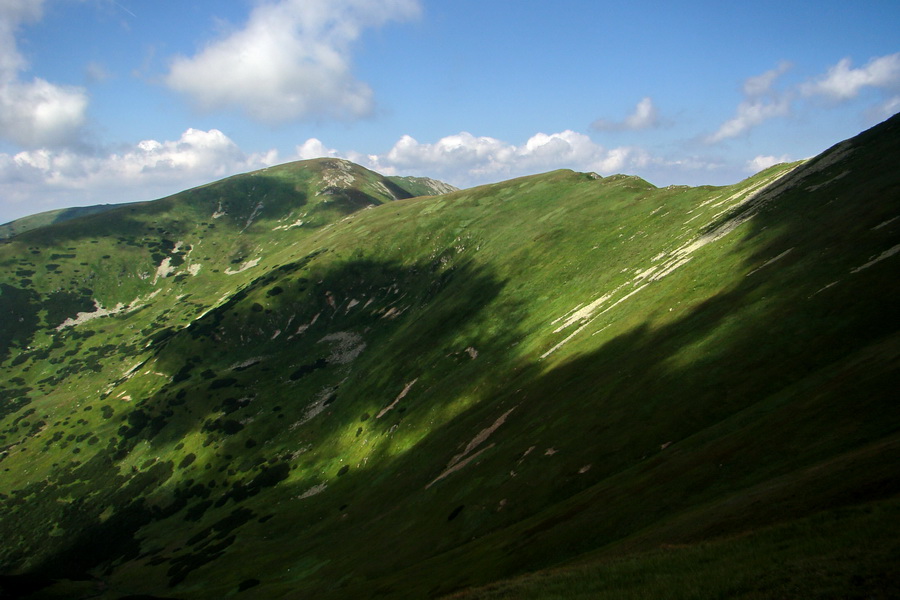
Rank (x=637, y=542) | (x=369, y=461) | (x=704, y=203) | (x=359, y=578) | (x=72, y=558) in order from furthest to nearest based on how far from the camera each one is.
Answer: (x=704, y=203) → (x=72, y=558) → (x=369, y=461) → (x=359, y=578) → (x=637, y=542)

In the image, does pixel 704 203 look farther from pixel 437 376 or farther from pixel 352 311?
pixel 352 311

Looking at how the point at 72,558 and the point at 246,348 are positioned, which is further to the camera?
the point at 246,348

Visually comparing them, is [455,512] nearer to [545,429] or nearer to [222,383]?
[545,429]

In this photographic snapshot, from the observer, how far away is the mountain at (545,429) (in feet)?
92.5

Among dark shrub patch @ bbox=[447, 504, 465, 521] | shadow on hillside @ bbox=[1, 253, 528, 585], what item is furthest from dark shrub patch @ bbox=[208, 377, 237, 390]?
dark shrub patch @ bbox=[447, 504, 465, 521]

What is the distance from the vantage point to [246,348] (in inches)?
7456

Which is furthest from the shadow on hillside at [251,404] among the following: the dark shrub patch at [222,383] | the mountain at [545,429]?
the mountain at [545,429]

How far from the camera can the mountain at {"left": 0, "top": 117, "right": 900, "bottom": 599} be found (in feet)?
92.5

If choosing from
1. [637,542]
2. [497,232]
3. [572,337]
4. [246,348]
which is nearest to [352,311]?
[246,348]

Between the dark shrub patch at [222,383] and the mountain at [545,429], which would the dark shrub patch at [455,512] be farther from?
the dark shrub patch at [222,383]

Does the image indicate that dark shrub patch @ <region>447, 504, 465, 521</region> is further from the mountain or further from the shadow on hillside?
the shadow on hillside

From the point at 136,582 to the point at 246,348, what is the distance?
103 meters

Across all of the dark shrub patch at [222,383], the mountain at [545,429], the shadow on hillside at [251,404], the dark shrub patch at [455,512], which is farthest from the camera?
the dark shrub patch at [222,383]

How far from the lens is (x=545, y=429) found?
59.4 m
